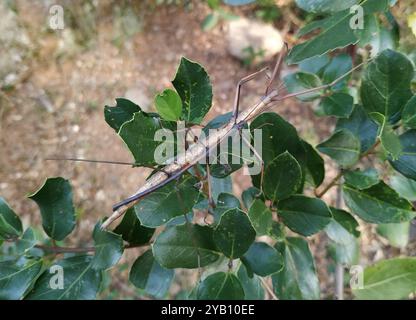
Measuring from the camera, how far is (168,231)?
48 cm

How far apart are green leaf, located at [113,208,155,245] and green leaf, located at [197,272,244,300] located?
12cm

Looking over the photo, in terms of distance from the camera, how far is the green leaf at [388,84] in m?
0.49

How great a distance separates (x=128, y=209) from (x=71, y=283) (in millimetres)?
124

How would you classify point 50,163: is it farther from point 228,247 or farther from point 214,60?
point 228,247

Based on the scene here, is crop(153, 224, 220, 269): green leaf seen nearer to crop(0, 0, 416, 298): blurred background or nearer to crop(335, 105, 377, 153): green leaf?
crop(335, 105, 377, 153): green leaf

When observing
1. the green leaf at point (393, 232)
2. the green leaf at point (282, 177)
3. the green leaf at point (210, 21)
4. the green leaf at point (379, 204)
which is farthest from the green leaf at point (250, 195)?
the green leaf at point (210, 21)

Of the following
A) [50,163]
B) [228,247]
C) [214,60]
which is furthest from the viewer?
[214,60]

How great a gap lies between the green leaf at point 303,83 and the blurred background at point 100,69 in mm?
881

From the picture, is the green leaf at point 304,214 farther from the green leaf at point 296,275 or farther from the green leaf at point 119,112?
the green leaf at point 119,112

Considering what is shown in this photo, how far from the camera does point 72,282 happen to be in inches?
21.1

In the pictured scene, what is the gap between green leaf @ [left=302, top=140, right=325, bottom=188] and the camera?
582mm

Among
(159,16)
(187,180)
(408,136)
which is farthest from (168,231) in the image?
(159,16)

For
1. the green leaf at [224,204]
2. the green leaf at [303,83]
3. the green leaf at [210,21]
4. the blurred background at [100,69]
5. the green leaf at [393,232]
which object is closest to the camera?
the green leaf at [224,204]
